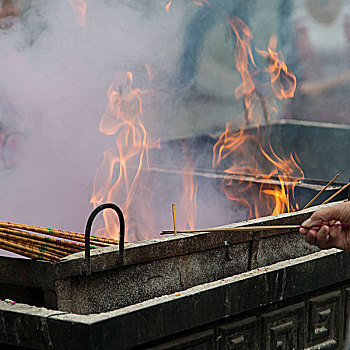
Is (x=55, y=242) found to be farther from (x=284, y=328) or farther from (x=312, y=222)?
(x=284, y=328)

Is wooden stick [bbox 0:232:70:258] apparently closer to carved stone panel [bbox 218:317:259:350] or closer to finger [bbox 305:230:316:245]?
carved stone panel [bbox 218:317:259:350]

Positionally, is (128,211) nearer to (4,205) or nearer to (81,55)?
(4,205)

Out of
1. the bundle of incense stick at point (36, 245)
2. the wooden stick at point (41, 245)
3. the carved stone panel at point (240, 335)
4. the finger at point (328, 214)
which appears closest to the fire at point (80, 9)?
the bundle of incense stick at point (36, 245)

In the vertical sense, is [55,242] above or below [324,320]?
above

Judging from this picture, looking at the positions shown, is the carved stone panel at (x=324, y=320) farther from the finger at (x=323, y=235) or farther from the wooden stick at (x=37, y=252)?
the wooden stick at (x=37, y=252)

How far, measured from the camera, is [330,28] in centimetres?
1063

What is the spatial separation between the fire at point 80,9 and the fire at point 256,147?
6.76ft

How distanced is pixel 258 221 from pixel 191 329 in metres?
0.97

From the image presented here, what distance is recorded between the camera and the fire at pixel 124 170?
5.80 m

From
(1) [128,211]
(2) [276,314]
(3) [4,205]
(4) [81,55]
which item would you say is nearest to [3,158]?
(3) [4,205]

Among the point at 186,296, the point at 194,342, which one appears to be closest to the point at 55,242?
the point at 186,296

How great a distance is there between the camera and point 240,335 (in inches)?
133

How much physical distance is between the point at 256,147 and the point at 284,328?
5.94 meters

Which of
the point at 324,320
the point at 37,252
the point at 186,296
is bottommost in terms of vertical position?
the point at 324,320
